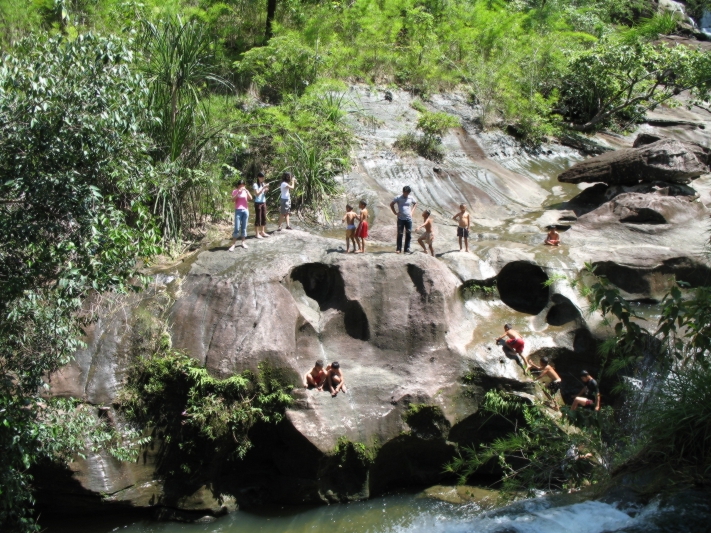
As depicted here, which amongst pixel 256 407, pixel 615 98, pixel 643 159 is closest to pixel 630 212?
pixel 643 159

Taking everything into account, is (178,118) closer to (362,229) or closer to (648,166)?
(362,229)

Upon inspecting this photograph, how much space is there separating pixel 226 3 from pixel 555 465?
18.8 meters

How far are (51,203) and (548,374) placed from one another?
8265 mm

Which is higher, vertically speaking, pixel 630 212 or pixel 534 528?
pixel 630 212

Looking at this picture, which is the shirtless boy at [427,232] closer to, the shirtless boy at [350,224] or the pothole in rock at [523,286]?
the shirtless boy at [350,224]

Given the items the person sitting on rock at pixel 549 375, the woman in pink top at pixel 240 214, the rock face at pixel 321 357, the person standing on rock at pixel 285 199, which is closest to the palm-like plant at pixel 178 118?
the woman in pink top at pixel 240 214

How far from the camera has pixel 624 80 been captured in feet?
75.8

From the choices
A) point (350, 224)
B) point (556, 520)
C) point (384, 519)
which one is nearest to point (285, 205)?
point (350, 224)

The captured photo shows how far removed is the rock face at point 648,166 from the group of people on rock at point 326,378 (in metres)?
10.7

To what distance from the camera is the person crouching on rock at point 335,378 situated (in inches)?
424

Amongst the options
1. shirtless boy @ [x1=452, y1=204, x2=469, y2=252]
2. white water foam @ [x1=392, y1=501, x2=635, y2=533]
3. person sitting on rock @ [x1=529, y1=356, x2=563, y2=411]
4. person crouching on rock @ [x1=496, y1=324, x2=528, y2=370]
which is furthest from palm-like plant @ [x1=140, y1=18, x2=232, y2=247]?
white water foam @ [x1=392, y1=501, x2=635, y2=533]

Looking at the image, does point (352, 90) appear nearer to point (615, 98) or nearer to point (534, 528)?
point (615, 98)

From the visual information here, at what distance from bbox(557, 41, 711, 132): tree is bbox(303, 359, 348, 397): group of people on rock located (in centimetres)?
1660

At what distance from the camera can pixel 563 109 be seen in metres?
24.2
